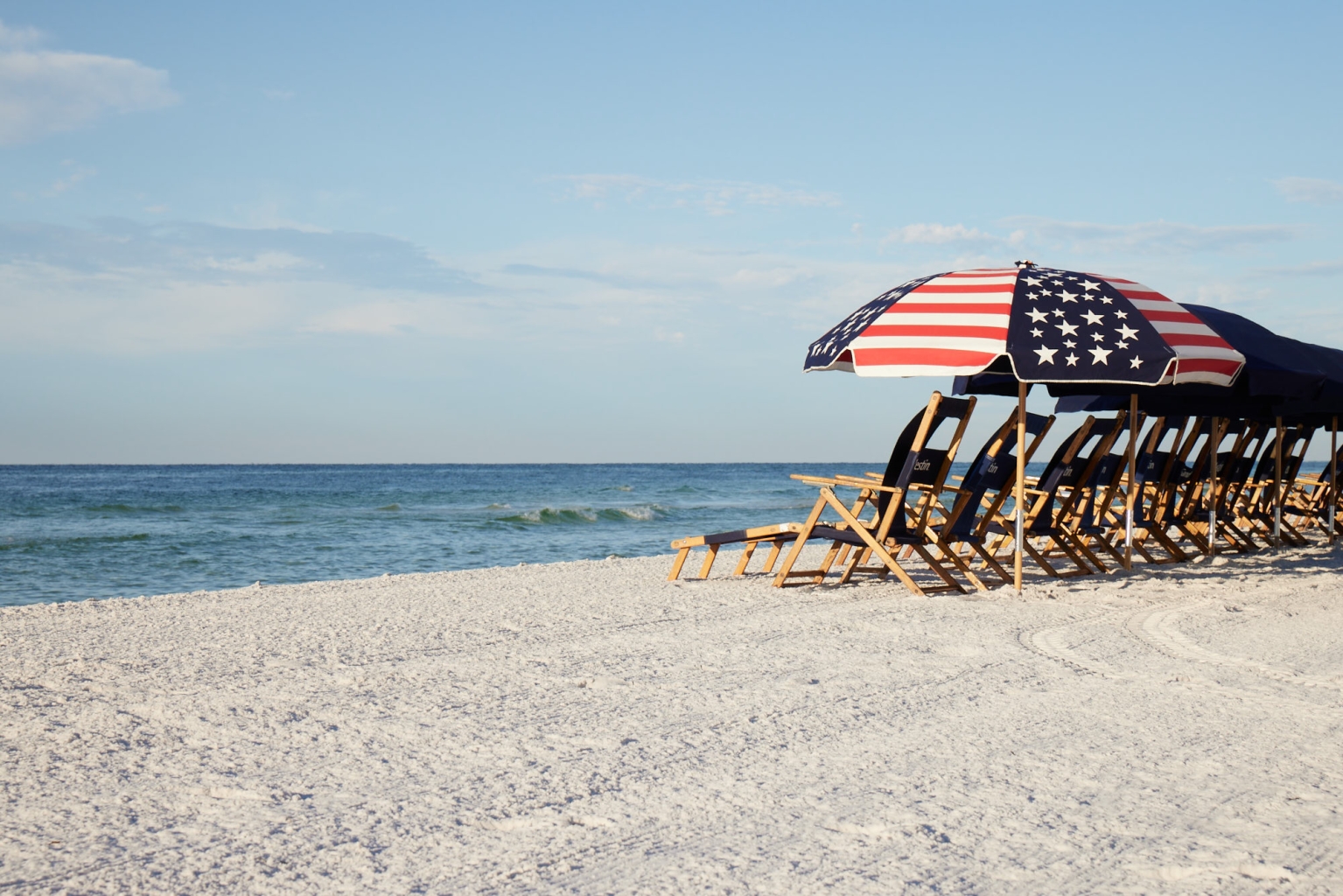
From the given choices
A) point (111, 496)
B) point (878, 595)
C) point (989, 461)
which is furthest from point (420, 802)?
point (111, 496)

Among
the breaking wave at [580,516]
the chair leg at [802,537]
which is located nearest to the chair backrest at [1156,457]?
the chair leg at [802,537]

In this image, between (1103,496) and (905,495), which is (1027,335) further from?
(1103,496)

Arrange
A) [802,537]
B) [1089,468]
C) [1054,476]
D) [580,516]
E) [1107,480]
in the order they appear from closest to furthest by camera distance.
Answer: [802,537] → [1054,476] → [1089,468] → [1107,480] → [580,516]

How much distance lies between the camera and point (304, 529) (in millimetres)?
18938

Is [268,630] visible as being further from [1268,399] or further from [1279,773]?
[1268,399]

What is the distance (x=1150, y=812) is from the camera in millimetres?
2666

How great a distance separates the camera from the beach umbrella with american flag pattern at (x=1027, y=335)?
583cm

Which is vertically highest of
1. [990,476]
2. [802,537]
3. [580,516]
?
[990,476]

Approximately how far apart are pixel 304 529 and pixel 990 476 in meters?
14.9

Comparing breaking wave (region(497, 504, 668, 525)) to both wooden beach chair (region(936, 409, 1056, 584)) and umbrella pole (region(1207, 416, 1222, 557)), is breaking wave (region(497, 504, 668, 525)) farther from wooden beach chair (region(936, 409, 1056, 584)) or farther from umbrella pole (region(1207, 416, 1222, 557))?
wooden beach chair (region(936, 409, 1056, 584))

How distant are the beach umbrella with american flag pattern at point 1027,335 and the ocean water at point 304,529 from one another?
6.51 m

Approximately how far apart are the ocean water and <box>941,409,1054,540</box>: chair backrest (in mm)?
6346

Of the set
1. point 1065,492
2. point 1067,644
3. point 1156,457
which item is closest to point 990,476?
point 1065,492

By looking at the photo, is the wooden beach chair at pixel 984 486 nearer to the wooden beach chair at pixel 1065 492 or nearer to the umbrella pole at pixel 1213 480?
the wooden beach chair at pixel 1065 492
